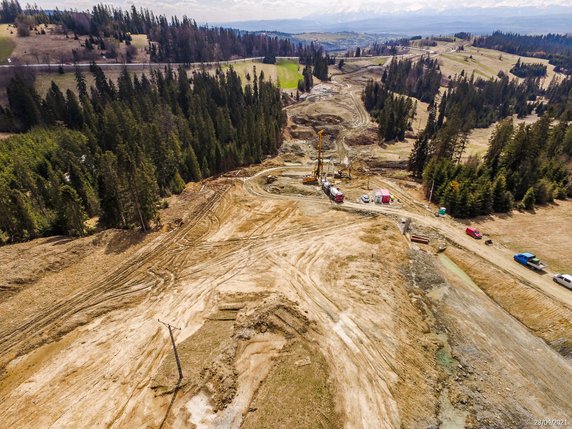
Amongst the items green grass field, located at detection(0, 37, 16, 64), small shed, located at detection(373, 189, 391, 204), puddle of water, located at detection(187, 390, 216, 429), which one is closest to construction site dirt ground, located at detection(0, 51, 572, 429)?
puddle of water, located at detection(187, 390, 216, 429)

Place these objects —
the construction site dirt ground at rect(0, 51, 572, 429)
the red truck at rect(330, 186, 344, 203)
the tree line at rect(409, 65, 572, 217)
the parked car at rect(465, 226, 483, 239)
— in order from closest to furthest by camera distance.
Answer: the construction site dirt ground at rect(0, 51, 572, 429)
the parked car at rect(465, 226, 483, 239)
the tree line at rect(409, 65, 572, 217)
the red truck at rect(330, 186, 344, 203)

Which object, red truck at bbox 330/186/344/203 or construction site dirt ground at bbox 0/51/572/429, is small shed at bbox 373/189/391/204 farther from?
construction site dirt ground at bbox 0/51/572/429

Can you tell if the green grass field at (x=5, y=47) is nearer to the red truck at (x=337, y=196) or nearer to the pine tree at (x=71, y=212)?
the pine tree at (x=71, y=212)

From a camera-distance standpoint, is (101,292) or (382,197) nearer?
(101,292)

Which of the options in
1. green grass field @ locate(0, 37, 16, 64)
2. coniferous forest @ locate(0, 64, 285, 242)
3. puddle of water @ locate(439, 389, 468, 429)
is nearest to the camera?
puddle of water @ locate(439, 389, 468, 429)

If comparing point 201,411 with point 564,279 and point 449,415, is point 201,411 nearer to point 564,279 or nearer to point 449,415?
point 449,415
